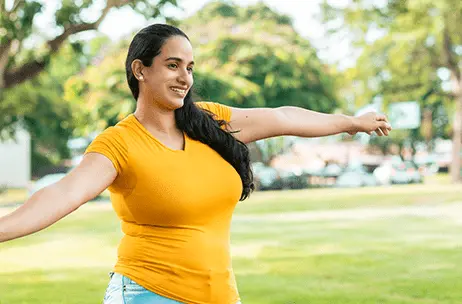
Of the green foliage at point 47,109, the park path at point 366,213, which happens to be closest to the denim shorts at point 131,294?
the park path at point 366,213

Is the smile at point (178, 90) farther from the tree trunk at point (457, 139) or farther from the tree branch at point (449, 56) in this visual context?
the tree trunk at point (457, 139)

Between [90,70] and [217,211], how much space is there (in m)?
33.7

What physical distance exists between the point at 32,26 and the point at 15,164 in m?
34.5

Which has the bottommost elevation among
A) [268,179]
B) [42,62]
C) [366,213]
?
[366,213]

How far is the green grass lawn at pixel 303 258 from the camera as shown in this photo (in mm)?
9266

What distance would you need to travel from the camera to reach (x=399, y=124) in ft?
133

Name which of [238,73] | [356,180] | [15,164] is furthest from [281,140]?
[15,164]

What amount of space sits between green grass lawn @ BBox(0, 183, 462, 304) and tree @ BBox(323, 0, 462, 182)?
42.2 ft

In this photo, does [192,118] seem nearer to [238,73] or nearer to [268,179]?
[238,73]

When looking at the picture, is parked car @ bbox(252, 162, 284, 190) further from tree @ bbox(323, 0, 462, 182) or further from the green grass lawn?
the green grass lawn

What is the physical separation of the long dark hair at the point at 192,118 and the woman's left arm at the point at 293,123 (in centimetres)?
12

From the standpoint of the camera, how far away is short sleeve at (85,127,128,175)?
8.50 feet

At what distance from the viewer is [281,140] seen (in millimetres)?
48875

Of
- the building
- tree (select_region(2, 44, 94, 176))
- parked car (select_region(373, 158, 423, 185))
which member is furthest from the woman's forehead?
parked car (select_region(373, 158, 423, 185))
